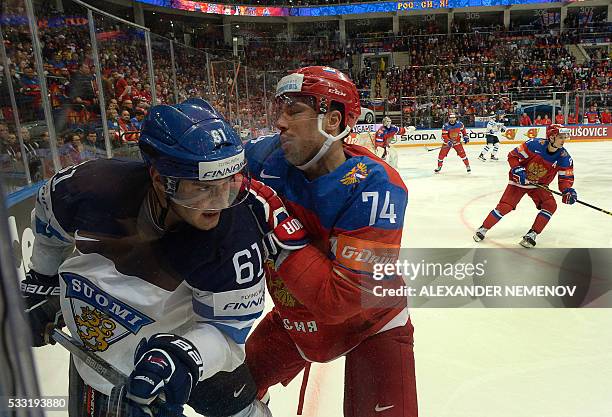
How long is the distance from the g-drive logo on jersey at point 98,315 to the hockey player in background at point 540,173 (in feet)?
9.39

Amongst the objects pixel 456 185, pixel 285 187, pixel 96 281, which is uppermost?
pixel 285 187

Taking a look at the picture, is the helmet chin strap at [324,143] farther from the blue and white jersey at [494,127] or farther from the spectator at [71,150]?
the blue and white jersey at [494,127]

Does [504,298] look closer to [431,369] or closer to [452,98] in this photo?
[431,369]

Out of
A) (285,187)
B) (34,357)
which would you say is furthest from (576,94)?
(34,357)

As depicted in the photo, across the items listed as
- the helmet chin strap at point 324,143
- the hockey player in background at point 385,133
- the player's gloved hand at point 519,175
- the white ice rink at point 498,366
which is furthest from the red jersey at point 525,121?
the helmet chin strap at point 324,143

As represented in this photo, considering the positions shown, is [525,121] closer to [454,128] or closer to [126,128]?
[454,128]

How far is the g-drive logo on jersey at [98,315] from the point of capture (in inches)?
30.0

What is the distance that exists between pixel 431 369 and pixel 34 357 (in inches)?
60.3

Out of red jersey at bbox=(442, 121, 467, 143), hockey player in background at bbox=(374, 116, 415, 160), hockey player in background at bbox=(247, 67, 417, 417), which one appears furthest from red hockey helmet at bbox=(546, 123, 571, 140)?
hockey player in background at bbox=(247, 67, 417, 417)

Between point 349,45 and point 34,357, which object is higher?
point 349,45

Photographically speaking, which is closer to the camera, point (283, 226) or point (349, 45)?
point (283, 226)

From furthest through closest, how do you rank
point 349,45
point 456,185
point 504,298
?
point 456,185 → point 504,298 → point 349,45

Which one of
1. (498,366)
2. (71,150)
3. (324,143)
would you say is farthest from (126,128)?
(498,366)

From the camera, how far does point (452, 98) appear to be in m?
2.00
